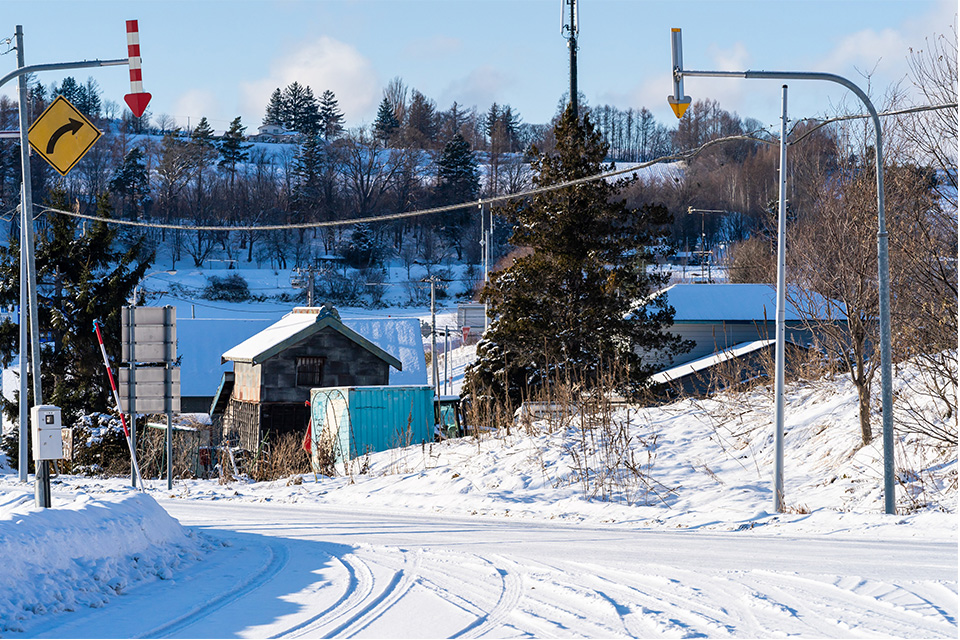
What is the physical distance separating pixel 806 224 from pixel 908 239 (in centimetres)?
349

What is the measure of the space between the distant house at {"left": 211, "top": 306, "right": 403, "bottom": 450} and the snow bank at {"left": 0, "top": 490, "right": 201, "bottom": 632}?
69.0 feet

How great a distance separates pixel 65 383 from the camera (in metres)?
31.1

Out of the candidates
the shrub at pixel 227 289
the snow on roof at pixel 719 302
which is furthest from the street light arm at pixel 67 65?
the shrub at pixel 227 289

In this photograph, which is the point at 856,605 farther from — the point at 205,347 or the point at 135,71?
the point at 205,347

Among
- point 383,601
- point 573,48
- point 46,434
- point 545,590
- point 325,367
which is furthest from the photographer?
point 573,48

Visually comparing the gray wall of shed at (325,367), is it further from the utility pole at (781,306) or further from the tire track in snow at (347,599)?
the tire track in snow at (347,599)

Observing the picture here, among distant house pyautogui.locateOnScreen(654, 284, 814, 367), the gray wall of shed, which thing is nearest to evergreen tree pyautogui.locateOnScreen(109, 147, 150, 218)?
the gray wall of shed

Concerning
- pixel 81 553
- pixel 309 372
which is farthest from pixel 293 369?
pixel 81 553

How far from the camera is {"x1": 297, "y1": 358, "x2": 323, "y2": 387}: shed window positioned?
32.2m

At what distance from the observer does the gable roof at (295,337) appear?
31.5 metres

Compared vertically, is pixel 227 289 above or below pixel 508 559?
above

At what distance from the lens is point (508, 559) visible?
988cm

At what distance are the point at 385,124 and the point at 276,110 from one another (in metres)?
24.5

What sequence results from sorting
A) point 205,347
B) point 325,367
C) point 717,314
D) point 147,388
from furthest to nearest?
point 205,347 < point 717,314 < point 325,367 < point 147,388
